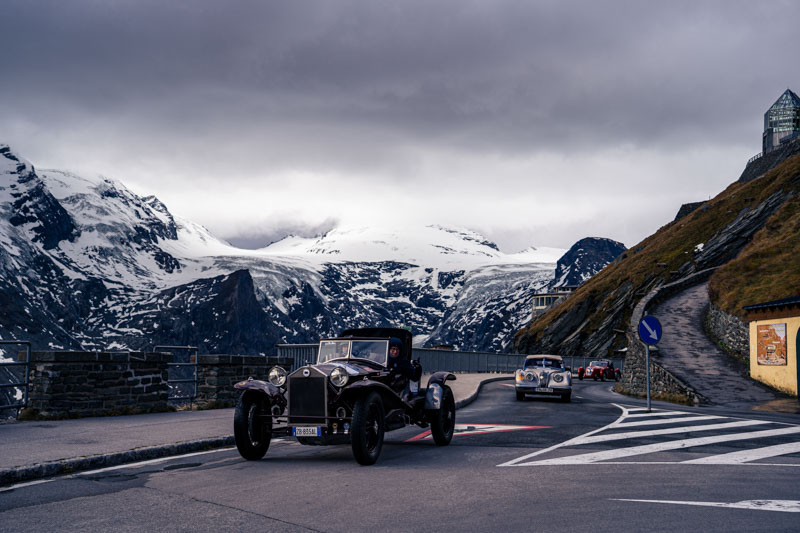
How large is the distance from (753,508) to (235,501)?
5028 mm

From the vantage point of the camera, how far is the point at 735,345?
1312 inches

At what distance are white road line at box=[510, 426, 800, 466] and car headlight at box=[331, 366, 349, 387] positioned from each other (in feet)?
8.31

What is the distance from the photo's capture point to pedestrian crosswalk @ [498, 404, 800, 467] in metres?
10.1

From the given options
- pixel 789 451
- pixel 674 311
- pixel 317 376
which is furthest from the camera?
pixel 674 311

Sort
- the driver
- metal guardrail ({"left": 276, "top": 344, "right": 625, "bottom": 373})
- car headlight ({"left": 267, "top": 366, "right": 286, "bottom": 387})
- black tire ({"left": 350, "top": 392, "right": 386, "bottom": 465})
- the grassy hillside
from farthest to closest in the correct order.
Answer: the grassy hillside
metal guardrail ({"left": 276, "top": 344, "right": 625, "bottom": 373})
the driver
car headlight ({"left": 267, "top": 366, "right": 286, "bottom": 387})
black tire ({"left": 350, "top": 392, "right": 386, "bottom": 465})

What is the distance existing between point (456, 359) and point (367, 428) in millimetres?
40694

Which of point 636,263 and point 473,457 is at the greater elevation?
point 636,263

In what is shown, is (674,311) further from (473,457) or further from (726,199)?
(726,199)

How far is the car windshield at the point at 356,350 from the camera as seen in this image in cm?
1120

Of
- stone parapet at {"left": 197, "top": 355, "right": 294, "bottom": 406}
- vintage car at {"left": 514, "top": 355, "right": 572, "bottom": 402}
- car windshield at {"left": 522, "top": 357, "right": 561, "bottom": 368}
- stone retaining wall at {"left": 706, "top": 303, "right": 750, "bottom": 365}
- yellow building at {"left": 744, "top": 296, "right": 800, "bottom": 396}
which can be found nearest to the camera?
stone parapet at {"left": 197, "top": 355, "right": 294, "bottom": 406}

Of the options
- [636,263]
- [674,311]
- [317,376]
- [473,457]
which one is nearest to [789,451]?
[473,457]

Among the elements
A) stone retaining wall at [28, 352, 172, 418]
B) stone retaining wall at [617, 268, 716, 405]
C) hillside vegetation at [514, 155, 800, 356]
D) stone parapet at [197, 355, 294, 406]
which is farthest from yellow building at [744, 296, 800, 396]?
stone retaining wall at [28, 352, 172, 418]

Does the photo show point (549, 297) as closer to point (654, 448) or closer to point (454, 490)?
point (654, 448)

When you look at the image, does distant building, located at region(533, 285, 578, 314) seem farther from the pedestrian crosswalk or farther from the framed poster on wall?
the pedestrian crosswalk
